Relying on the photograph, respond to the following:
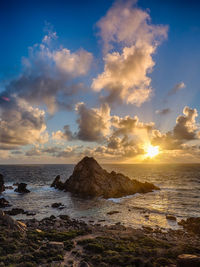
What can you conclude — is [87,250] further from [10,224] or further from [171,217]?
[171,217]

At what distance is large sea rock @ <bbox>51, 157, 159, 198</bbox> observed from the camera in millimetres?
65250

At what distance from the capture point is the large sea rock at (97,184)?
214 feet

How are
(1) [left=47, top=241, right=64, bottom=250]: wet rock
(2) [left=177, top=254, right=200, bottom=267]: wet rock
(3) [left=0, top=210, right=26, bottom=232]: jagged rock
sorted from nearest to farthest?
1. (2) [left=177, top=254, right=200, bottom=267]: wet rock
2. (1) [left=47, top=241, right=64, bottom=250]: wet rock
3. (3) [left=0, top=210, right=26, bottom=232]: jagged rock

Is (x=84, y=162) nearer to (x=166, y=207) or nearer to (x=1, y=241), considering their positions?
(x=166, y=207)

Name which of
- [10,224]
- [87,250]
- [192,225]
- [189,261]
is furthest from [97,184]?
[189,261]

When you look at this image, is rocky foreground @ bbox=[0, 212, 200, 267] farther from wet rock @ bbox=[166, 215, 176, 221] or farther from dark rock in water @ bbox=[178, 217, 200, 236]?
wet rock @ bbox=[166, 215, 176, 221]

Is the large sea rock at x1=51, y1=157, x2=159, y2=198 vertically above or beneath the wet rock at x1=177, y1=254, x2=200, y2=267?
beneath

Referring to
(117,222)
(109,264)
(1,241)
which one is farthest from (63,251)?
(117,222)

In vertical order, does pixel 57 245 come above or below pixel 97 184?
above

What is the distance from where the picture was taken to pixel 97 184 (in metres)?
67.6

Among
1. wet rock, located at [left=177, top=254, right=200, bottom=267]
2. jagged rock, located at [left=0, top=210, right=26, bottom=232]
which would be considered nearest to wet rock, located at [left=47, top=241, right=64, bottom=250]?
jagged rock, located at [left=0, top=210, right=26, bottom=232]

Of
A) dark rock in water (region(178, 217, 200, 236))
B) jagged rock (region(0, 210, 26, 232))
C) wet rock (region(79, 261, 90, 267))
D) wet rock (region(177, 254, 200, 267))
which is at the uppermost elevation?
wet rock (region(177, 254, 200, 267))

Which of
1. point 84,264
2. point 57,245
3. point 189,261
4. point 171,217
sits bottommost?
Result: point 171,217

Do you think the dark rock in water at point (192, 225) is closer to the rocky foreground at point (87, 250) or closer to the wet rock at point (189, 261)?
the rocky foreground at point (87, 250)
